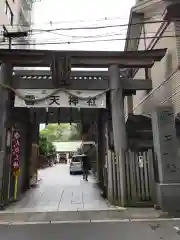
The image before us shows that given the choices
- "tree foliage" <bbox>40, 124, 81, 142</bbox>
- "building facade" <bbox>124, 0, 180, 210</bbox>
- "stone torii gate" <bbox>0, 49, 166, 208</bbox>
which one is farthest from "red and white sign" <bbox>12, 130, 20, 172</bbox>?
"tree foliage" <bbox>40, 124, 81, 142</bbox>

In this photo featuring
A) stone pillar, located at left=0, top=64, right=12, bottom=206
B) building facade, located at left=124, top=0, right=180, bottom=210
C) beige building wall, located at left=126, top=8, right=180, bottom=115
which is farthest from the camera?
beige building wall, located at left=126, top=8, right=180, bottom=115

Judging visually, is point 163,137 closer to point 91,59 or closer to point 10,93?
point 91,59

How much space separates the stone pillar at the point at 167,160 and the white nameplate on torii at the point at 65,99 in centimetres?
292

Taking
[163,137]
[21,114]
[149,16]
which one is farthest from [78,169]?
[163,137]

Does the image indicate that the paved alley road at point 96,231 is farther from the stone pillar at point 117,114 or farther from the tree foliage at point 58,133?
the tree foliage at point 58,133

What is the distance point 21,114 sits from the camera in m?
15.3

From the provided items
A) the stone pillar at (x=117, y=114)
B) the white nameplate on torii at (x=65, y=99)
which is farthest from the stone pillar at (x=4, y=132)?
the stone pillar at (x=117, y=114)

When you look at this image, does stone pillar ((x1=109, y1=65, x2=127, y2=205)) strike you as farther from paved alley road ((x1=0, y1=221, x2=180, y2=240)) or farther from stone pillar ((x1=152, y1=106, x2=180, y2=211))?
paved alley road ((x1=0, y1=221, x2=180, y2=240))

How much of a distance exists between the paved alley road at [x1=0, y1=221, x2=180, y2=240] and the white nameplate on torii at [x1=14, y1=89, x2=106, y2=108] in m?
5.85

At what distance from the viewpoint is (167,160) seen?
1041 centimetres

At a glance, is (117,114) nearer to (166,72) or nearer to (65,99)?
(65,99)

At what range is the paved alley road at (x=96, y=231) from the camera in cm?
671

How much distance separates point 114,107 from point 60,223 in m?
5.82

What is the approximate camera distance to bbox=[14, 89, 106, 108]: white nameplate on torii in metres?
12.5
